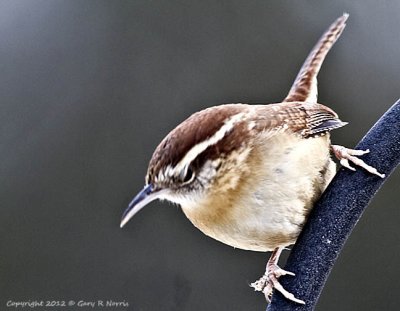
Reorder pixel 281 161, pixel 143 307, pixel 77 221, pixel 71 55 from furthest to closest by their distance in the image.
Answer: pixel 71 55 < pixel 77 221 < pixel 143 307 < pixel 281 161

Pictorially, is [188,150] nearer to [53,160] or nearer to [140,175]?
[140,175]

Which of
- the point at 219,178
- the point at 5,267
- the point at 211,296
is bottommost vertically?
the point at 5,267

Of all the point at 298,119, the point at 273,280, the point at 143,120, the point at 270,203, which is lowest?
the point at 143,120

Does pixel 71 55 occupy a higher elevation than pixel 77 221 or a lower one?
higher

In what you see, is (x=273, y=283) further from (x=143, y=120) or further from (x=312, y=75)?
(x=143, y=120)

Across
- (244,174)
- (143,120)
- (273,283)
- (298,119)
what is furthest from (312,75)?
(143,120)

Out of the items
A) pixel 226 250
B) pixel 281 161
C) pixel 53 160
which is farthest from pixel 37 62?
pixel 281 161

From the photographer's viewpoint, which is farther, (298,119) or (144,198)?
(298,119)
